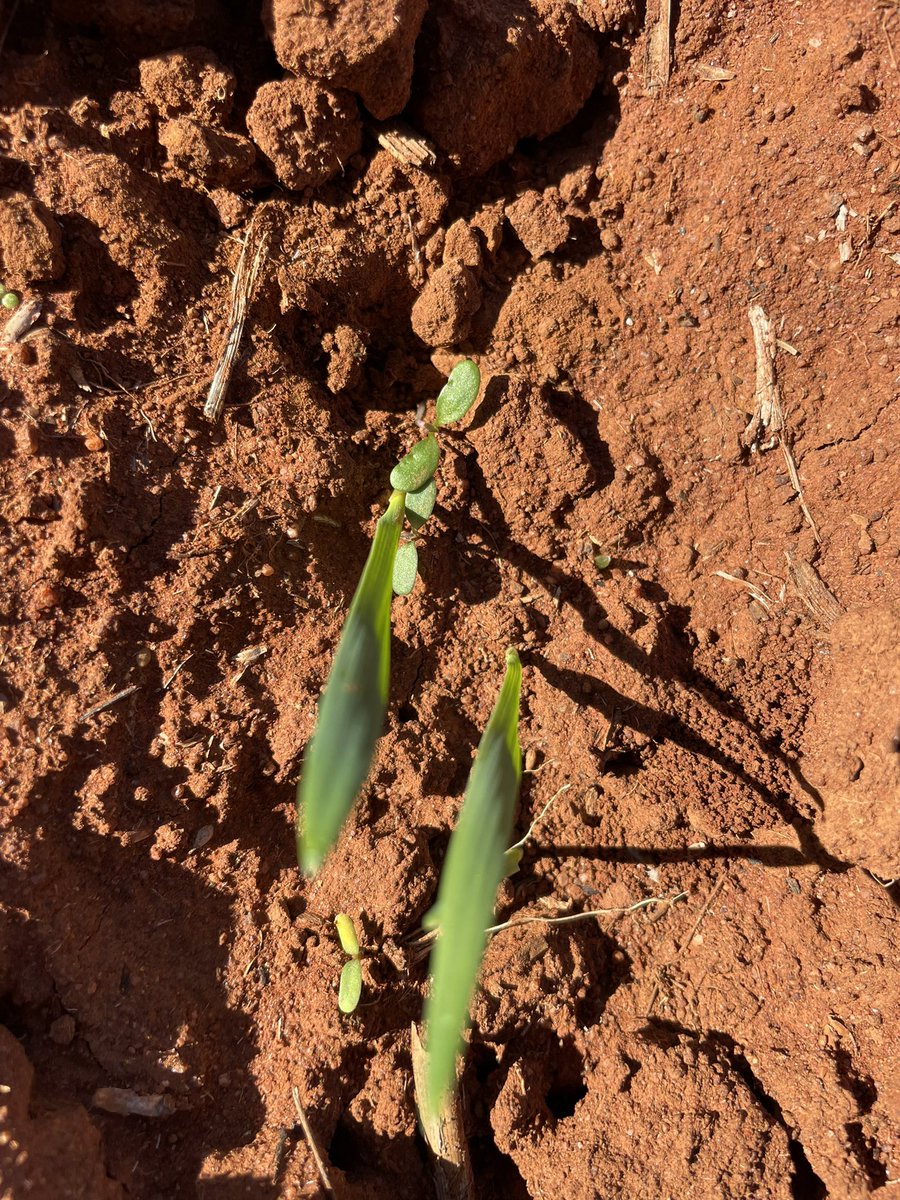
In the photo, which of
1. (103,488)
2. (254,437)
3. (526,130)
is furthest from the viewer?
(526,130)

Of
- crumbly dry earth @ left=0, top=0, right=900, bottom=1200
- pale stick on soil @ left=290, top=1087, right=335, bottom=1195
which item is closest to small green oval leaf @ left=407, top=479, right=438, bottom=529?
crumbly dry earth @ left=0, top=0, right=900, bottom=1200

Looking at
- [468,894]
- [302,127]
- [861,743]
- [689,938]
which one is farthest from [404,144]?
[689,938]

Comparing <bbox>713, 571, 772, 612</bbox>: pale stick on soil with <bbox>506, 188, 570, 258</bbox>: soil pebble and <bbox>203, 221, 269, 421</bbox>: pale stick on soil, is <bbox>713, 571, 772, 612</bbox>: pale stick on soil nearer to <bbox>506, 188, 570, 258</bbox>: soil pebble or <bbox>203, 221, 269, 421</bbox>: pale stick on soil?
<bbox>506, 188, 570, 258</bbox>: soil pebble

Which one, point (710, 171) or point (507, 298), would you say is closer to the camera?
point (710, 171)

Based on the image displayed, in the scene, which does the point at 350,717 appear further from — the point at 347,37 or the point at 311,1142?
the point at 347,37

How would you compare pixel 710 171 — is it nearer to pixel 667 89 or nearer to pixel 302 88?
pixel 667 89

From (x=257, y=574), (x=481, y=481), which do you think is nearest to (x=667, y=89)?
(x=481, y=481)

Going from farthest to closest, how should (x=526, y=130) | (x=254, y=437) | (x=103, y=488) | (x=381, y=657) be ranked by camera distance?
(x=526, y=130) < (x=254, y=437) < (x=103, y=488) < (x=381, y=657)
